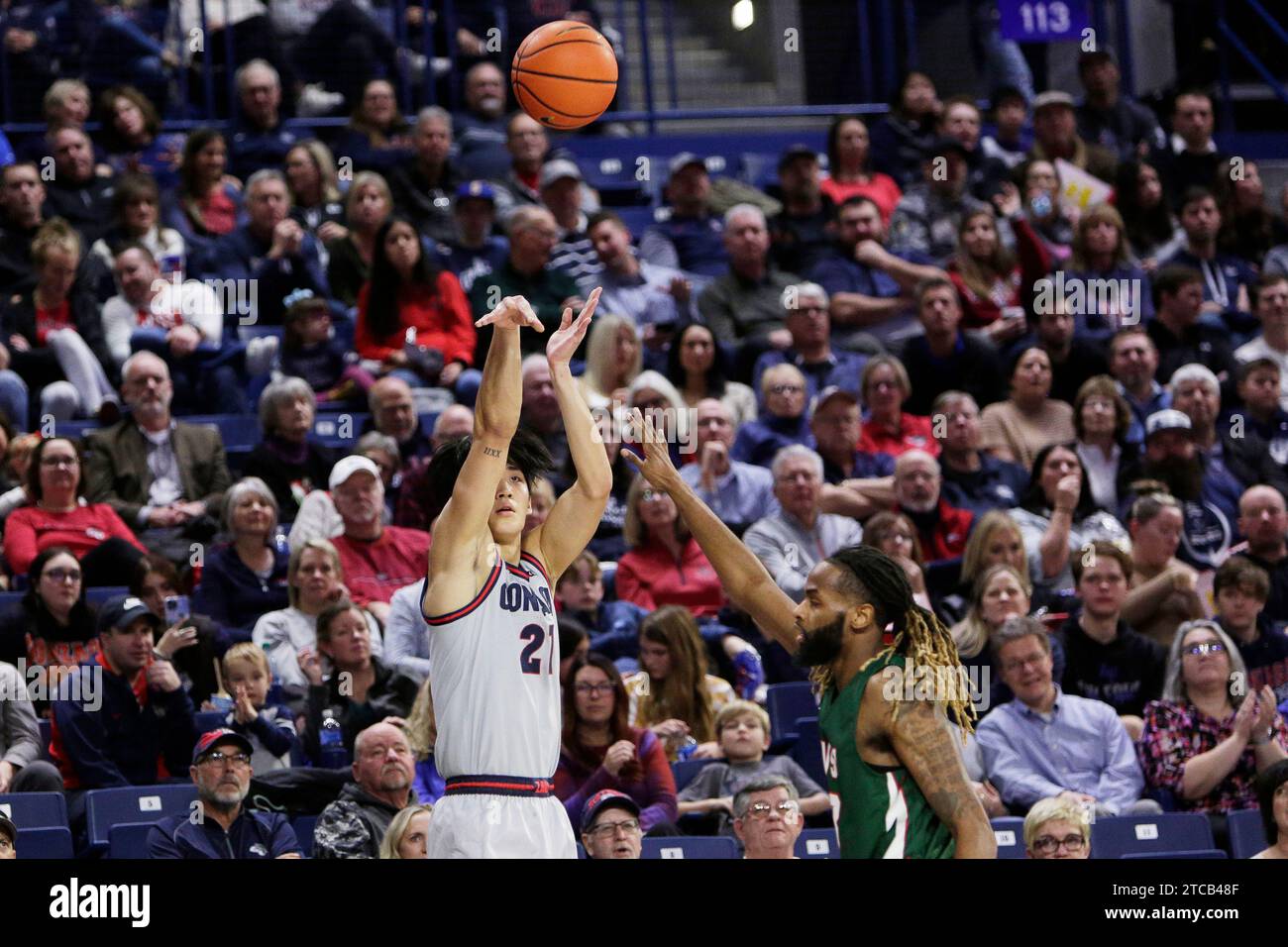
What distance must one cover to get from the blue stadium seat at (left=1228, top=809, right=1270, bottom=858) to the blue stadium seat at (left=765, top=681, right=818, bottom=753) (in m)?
1.81

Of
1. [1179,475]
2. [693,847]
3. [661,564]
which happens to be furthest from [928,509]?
[693,847]

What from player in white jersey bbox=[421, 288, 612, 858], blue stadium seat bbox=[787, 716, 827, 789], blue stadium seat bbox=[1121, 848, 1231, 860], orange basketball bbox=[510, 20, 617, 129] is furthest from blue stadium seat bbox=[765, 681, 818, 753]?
player in white jersey bbox=[421, 288, 612, 858]

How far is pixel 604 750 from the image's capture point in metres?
8.63

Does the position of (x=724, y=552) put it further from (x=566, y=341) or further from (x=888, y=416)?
(x=888, y=416)

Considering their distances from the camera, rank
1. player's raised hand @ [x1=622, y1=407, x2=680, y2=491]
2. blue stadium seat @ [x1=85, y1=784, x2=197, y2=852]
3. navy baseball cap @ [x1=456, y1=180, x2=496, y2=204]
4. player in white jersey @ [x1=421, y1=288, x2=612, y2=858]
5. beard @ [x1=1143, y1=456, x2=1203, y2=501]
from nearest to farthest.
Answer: player in white jersey @ [x1=421, y1=288, x2=612, y2=858]
player's raised hand @ [x1=622, y1=407, x2=680, y2=491]
blue stadium seat @ [x1=85, y1=784, x2=197, y2=852]
beard @ [x1=1143, y1=456, x2=1203, y2=501]
navy baseball cap @ [x1=456, y1=180, x2=496, y2=204]

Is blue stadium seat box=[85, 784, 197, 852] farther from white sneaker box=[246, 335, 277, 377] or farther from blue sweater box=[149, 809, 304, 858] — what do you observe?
white sneaker box=[246, 335, 277, 377]

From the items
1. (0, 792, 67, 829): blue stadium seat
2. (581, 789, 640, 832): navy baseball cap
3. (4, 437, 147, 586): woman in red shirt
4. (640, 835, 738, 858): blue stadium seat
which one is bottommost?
(640, 835, 738, 858): blue stadium seat

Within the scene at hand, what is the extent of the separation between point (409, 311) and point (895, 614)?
631 cm

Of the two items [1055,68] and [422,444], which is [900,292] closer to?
[422,444]

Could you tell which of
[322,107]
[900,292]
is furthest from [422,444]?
[322,107]

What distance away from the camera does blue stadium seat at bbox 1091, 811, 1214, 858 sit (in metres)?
8.43

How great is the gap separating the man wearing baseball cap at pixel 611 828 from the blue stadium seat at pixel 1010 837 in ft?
4.75
